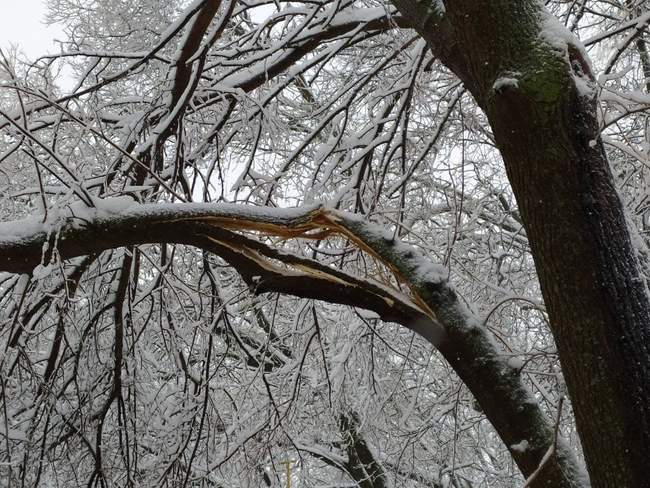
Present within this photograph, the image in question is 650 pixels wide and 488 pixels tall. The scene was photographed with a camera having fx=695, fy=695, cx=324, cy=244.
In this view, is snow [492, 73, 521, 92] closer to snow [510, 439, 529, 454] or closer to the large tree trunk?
the large tree trunk

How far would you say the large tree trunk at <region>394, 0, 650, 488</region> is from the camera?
1.80 m

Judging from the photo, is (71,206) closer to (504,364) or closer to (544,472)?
(504,364)

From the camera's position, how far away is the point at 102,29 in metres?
6.37

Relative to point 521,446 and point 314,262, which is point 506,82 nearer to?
point 314,262

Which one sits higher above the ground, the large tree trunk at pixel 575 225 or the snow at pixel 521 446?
the large tree trunk at pixel 575 225

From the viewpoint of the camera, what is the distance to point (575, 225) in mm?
1849

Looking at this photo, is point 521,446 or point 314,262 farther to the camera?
point 314,262

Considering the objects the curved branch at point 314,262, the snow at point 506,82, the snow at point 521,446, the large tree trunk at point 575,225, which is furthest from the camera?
the curved branch at point 314,262

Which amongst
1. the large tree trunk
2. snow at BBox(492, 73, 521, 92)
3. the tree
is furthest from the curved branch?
snow at BBox(492, 73, 521, 92)

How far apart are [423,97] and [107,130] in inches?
84.6

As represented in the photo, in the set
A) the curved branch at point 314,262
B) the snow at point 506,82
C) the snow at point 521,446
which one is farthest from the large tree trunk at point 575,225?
the curved branch at point 314,262

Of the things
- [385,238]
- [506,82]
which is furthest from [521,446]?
[506,82]

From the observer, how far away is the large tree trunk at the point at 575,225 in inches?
70.9

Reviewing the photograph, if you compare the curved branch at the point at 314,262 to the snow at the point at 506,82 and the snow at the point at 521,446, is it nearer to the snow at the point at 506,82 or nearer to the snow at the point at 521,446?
the snow at the point at 521,446
